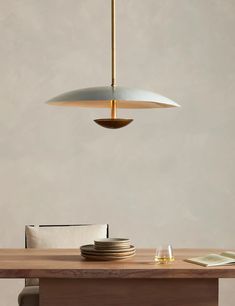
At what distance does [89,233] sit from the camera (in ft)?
13.0

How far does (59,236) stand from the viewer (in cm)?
393

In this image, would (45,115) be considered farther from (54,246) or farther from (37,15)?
(54,246)

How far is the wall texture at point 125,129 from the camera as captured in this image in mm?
5141

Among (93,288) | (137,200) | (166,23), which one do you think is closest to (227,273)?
(93,288)

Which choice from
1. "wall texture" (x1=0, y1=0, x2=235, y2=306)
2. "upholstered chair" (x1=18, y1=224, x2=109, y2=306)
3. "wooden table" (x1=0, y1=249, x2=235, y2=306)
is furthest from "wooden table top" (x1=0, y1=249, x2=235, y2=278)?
"wall texture" (x1=0, y1=0, x2=235, y2=306)

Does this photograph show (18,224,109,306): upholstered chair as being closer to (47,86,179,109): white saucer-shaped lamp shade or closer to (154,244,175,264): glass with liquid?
(154,244,175,264): glass with liquid

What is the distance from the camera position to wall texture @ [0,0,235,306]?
514 centimetres

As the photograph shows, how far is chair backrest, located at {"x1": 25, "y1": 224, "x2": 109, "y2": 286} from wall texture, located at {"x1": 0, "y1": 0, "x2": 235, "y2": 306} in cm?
119

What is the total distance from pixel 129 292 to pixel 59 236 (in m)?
1.02

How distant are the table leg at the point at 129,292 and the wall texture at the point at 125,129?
215 cm

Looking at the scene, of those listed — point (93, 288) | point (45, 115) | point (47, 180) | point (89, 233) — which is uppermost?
point (45, 115)

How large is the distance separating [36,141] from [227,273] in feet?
8.37

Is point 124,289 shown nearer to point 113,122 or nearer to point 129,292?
point 129,292

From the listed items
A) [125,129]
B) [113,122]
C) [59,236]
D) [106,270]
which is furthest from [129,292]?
[125,129]
